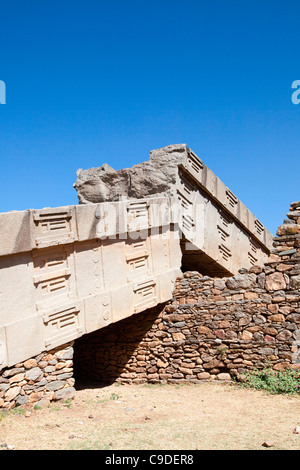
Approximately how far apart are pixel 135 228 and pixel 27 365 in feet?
9.79

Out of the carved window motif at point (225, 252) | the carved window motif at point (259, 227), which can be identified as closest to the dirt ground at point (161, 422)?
the carved window motif at point (225, 252)

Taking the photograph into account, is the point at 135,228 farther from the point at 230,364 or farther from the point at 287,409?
the point at 287,409

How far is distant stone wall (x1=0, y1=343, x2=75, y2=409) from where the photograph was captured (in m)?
6.68

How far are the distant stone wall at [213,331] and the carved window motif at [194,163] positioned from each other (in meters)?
2.15

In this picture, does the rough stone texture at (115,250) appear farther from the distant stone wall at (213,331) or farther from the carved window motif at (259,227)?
the distant stone wall at (213,331)

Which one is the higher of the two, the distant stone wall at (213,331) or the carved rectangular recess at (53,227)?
the carved rectangular recess at (53,227)

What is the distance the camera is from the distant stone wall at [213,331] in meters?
8.48

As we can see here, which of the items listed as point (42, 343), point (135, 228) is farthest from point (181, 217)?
point (42, 343)

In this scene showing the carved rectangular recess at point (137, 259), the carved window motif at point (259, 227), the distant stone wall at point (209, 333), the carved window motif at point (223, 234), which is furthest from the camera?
the carved window motif at point (259, 227)

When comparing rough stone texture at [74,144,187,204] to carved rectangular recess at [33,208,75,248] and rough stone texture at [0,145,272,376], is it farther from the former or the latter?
carved rectangular recess at [33,208,75,248]

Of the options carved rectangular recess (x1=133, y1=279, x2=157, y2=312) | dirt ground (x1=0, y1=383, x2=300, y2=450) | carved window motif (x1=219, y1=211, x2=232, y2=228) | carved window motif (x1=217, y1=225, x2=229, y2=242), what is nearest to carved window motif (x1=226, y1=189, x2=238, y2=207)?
carved window motif (x1=219, y1=211, x2=232, y2=228)

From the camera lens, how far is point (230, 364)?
878 cm

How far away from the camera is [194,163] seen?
9.93 meters

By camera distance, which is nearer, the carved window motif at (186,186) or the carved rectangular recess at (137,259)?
the carved rectangular recess at (137,259)
